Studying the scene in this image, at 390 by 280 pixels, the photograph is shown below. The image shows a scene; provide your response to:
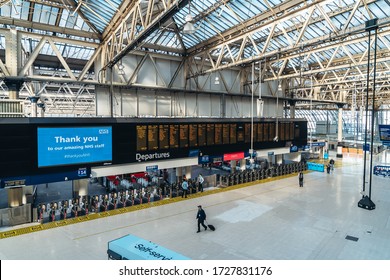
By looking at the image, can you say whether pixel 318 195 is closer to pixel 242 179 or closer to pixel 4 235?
pixel 242 179

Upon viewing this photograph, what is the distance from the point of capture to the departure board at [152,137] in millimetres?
15500

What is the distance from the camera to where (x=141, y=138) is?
15211mm

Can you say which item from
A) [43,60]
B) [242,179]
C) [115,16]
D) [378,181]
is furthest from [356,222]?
[43,60]

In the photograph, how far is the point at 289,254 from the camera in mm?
9312

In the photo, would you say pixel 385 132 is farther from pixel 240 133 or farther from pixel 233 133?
pixel 233 133

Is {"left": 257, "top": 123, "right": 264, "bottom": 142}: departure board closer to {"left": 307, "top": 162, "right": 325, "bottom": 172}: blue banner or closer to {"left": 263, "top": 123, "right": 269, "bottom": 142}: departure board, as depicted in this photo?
{"left": 263, "top": 123, "right": 269, "bottom": 142}: departure board

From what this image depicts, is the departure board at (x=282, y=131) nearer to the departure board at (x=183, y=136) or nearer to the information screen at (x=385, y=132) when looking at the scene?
the departure board at (x=183, y=136)

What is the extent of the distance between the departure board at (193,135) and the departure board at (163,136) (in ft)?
5.75

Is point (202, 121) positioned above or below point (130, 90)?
below

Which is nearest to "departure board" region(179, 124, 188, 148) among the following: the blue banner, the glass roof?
the glass roof

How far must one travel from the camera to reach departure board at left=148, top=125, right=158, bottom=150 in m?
15.5

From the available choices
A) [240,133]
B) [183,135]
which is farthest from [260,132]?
[183,135]

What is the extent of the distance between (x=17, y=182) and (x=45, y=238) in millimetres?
2899

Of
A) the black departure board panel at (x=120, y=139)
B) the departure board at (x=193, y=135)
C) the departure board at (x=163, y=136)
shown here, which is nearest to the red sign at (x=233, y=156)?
the black departure board panel at (x=120, y=139)
